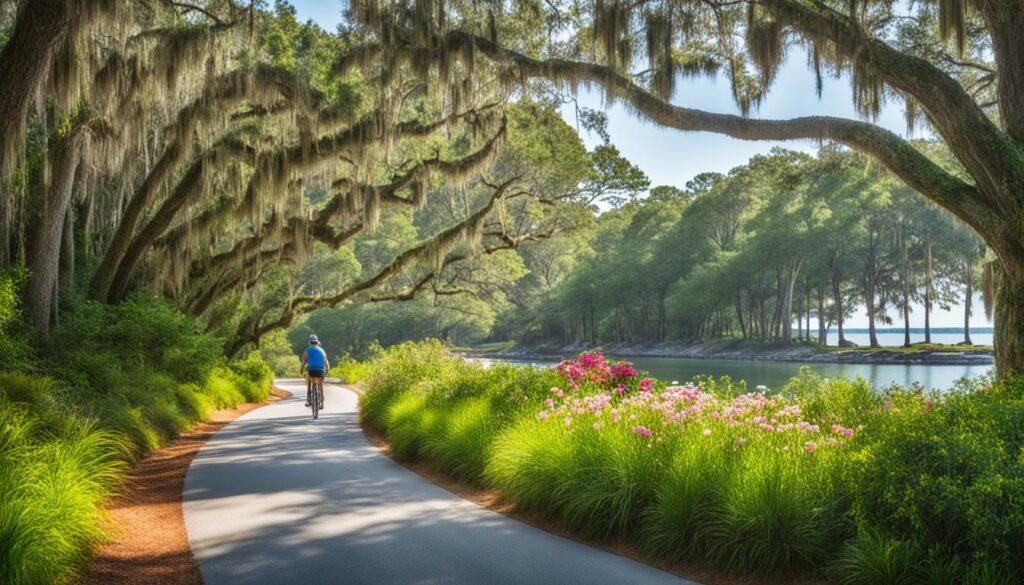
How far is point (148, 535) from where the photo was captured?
5.78m

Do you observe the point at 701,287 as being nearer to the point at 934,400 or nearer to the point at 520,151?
the point at 520,151

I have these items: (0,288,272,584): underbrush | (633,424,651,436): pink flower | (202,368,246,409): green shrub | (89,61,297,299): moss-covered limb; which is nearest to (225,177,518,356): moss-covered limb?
(202,368,246,409): green shrub

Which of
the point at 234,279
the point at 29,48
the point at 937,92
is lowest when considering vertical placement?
the point at 234,279

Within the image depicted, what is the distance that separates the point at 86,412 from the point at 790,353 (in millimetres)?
46567

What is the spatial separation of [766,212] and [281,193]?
42.5m

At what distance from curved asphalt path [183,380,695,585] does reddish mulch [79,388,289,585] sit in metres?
0.13

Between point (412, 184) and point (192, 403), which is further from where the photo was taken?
point (412, 184)

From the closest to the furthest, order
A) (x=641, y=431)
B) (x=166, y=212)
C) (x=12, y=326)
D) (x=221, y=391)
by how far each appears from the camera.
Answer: (x=641, y=431), (x=12, y=326), (x=166, y=212), (x=221, y=391)

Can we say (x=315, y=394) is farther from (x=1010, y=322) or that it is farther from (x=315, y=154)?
(x=1010, y=322)

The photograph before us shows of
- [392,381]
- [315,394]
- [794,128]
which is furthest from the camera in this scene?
[315,394]

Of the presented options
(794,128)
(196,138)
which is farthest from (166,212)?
(794,128)

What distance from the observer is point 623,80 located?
1067cm

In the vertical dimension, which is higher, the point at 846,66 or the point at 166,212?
the point at 846,66

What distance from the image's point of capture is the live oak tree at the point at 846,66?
9008mm
